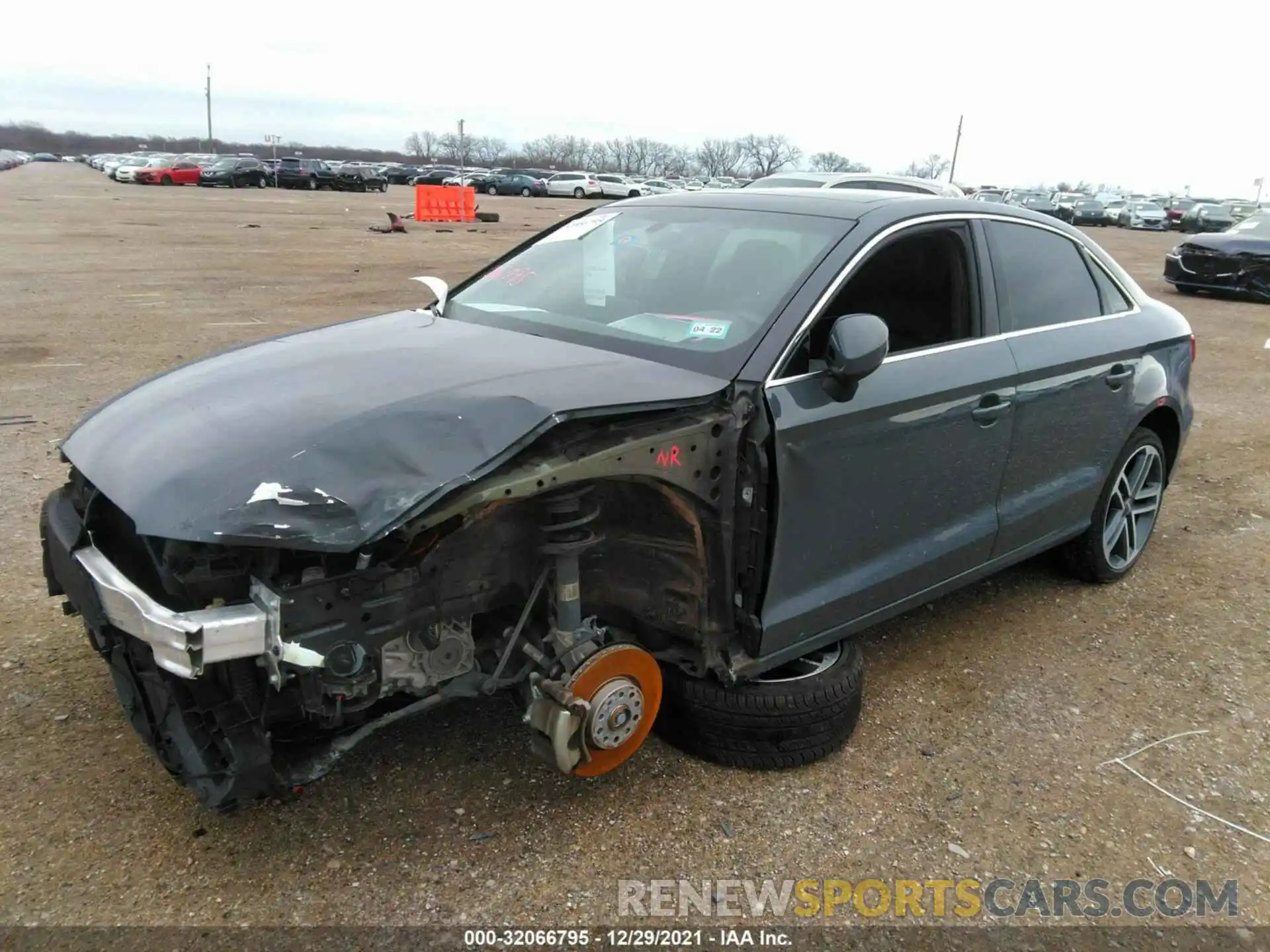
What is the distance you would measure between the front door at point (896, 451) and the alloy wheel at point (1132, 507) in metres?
1.16

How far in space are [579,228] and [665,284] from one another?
79 centimetres

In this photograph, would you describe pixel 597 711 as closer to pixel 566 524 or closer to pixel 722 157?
pixel 566 524

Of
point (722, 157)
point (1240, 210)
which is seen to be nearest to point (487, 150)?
point (722, 157)

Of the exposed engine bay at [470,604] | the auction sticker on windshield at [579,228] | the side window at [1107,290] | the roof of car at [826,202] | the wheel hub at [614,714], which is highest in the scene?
the roof of car at [826,202]

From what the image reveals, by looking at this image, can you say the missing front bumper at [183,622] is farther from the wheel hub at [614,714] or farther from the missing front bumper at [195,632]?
the wheel hub at [614,714]

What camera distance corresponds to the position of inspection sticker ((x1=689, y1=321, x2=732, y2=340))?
2.94m

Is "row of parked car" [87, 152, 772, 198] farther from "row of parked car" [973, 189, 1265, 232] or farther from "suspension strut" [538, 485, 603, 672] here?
"suspension strut" [538, 485, 603, 672]

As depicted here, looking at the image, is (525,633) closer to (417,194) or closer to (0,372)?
(0,372)

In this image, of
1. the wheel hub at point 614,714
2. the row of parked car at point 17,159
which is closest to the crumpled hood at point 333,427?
the wheel hub at point 614,714

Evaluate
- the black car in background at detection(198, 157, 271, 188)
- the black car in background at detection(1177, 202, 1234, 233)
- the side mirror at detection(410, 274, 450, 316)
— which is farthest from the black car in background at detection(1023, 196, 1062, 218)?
the black car in background at detection(198, 157, 271, 188)

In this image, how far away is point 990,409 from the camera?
3.38m

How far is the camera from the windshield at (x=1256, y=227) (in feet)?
50.9

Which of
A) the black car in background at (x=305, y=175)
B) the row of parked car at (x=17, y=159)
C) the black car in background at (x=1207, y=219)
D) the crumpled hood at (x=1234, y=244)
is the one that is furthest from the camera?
the row of parked car at (x=17, y=159)

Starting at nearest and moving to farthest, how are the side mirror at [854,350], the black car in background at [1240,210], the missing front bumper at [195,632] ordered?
the missing front bumper at [195,632]
the side mirror at [854,350]
the black car in background at [1240,210]
